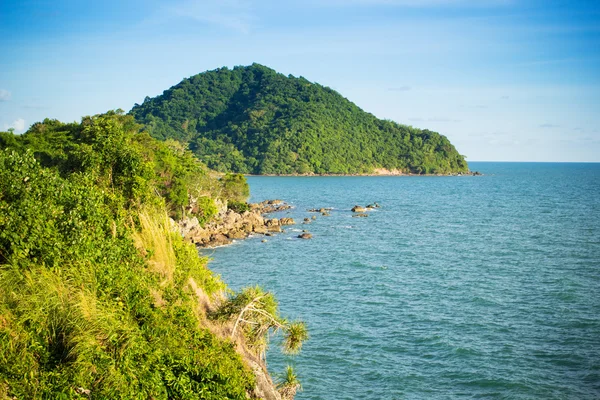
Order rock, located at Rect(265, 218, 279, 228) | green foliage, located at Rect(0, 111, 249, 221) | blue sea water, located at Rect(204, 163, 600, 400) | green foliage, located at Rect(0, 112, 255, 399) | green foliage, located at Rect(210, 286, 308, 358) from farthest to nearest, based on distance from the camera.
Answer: rock, located at Rect(265, 218, 279, 228) < blue sea water, located at Rect(204, 163, 600, 400) < green foliage, located at Rect(0, 111, 249, 221) < green foliage, located at Rect(210, 286, 308, 358) < green foliage, located at Rect(0, 112, 255, 399)

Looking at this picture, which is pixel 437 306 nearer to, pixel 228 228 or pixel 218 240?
pixel 218 240

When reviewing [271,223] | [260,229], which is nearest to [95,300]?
[260,229]

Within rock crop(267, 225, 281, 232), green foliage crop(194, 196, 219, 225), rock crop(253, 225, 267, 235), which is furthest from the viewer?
rock crop(267, 225, 281, 232)

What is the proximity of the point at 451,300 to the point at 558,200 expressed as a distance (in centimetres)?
6931

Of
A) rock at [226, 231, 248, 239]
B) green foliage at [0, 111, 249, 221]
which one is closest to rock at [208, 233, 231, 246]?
rock at [226, 231, 248, 239]

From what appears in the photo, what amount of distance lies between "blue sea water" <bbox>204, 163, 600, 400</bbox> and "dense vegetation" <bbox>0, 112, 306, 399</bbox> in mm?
7466

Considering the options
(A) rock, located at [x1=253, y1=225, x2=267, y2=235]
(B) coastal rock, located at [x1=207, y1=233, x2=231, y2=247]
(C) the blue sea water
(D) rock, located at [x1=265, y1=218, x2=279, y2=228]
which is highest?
(D) rock, located at [x1=265, y1=218, x2=279, y2=228]

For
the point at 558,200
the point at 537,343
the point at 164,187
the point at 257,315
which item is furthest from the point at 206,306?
the point at 558,200

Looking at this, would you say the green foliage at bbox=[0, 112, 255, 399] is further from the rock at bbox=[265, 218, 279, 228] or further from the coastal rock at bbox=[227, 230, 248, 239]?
the rock at bbox=[265, 218, 279, 228]

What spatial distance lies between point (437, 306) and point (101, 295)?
21269 mm

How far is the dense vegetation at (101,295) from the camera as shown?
9.20 metres

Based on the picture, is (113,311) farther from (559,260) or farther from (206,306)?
(559,260)

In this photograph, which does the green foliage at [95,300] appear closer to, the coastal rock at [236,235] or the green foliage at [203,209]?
the coastal rock at [236,235]

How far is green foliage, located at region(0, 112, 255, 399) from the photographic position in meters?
9.16
